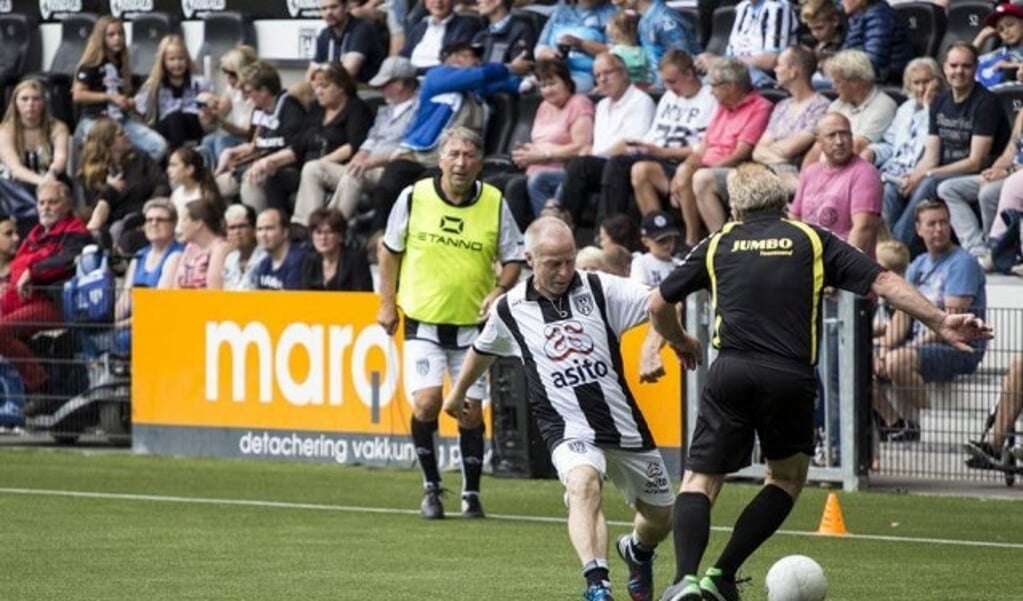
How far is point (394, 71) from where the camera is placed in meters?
Answer: 21.3

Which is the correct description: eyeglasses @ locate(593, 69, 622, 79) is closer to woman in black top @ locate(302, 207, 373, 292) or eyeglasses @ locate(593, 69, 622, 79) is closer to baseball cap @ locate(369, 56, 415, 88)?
baseball cap @ locate(369, 56, 415, 88)

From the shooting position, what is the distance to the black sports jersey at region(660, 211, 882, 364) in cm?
995

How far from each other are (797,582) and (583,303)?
1.73 meters

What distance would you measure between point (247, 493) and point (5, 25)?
1267cm

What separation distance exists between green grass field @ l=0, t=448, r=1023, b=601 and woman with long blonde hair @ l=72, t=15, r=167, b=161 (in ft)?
22.1

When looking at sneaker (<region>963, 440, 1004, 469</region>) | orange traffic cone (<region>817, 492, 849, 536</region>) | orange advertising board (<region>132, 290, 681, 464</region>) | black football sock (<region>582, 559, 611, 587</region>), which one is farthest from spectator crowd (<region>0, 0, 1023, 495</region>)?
black football sock (<region>582, 559, 611, 587</region>)

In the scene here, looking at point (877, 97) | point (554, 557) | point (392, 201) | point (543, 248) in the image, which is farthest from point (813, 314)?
point (392, 201)

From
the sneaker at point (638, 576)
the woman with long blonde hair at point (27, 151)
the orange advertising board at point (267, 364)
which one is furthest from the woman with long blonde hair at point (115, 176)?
the sneaker at point (638, 576)

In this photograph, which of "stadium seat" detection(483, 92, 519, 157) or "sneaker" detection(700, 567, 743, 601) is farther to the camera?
"stadium seat" detection(483, 92, 519, 157)

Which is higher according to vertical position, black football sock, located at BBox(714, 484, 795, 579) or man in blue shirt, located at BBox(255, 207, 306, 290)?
man in blue shirt, located at BBox(255, 207, 306, 290)

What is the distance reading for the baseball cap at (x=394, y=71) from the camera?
2130cm

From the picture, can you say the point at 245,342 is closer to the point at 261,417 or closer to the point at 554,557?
the point at 261,417

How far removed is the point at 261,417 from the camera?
18766 mm

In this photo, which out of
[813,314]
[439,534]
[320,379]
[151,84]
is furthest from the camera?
[151,84]
